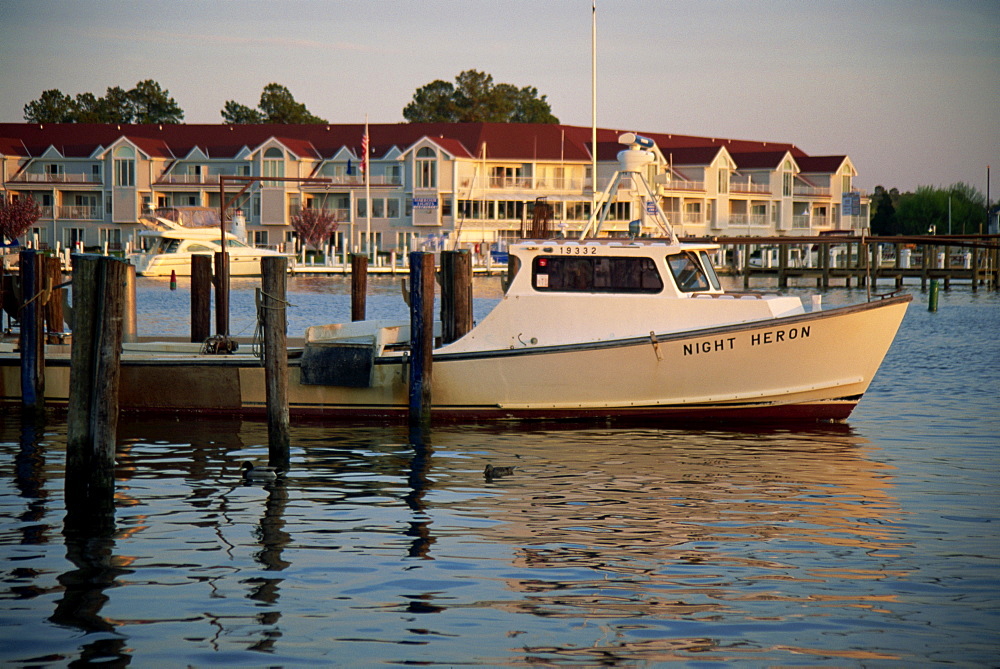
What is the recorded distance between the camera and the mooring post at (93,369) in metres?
11.5

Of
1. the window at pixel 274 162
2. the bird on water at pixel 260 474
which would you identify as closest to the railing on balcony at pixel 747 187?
the window at pixel 274 162

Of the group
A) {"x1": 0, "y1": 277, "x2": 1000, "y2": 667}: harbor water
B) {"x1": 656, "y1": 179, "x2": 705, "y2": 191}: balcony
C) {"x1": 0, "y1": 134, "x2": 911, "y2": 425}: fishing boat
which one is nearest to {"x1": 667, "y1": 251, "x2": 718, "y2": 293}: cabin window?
{"x1": 0, "y1": 134, "x2": 911, "y2": 425}: fishing boat

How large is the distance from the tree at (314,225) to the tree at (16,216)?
19870 millimetres

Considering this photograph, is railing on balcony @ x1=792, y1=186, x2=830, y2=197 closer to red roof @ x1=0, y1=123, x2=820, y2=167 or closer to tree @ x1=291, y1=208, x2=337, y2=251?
red roof @ x1=0, y1=123, x2=820, y2=167

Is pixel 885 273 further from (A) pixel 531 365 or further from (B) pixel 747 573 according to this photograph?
(B) pixel 747 573

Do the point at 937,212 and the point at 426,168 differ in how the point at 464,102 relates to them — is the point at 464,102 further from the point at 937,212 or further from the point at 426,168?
the point at 937,212

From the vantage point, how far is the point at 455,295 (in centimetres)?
1867

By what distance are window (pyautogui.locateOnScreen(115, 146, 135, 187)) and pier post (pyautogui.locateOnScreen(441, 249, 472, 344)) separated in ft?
259

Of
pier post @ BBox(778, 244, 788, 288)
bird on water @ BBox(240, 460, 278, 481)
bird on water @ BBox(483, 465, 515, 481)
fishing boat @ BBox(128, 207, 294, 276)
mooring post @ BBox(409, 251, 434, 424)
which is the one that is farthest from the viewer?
fishing boat @ BBox(128, 207, 294, 276)

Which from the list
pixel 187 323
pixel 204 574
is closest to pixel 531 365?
pixel 204 574

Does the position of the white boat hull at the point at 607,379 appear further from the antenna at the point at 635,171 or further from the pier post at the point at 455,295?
the antenna at the point at 635,171

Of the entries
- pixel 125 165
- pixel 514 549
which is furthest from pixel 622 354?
pixel 125 165

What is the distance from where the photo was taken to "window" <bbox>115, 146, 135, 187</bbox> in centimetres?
9188

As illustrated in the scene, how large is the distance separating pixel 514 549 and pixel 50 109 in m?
122
